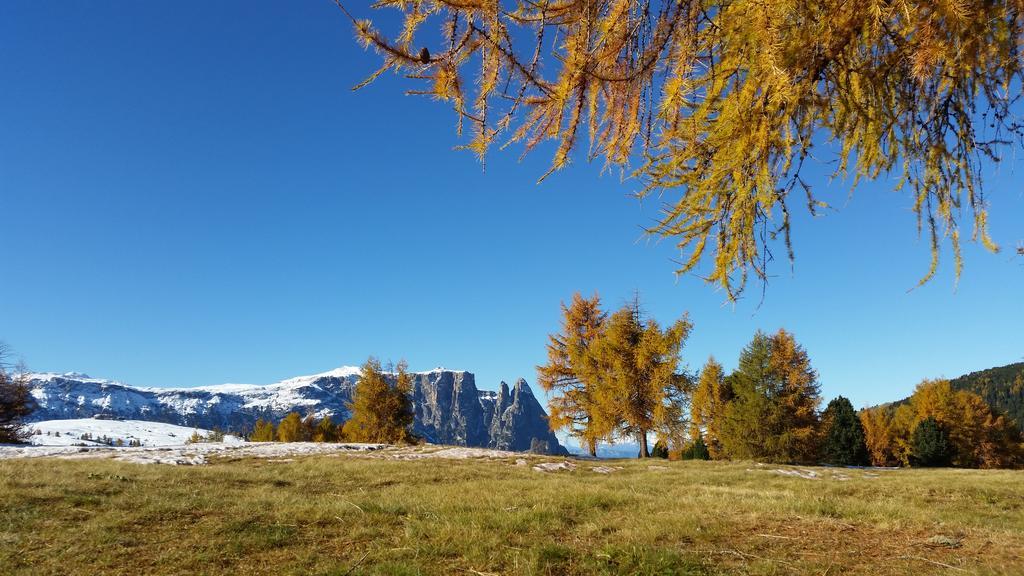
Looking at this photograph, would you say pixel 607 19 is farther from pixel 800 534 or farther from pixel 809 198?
pixel 800 534

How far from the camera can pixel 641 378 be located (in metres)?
24.8

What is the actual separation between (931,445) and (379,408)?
44.3 m

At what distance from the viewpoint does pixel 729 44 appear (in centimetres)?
375

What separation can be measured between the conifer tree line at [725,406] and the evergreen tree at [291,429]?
30839 millimetres

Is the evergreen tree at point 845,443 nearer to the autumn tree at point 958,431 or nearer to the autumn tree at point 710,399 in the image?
the autumn tree at point 958,431

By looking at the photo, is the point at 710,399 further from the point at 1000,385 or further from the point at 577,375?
the point at 1000,385

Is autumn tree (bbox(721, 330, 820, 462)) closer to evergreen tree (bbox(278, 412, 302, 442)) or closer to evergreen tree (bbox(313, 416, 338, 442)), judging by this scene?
evergreen tree (bbox(313, 416, 338, 442))

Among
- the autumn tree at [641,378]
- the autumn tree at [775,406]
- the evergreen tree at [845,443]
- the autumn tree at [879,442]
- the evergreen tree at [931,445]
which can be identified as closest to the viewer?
the autumn tree at [641,378]

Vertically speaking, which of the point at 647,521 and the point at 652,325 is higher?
the point at 652,325

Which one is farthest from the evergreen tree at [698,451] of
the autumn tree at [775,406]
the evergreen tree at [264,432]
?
the evergreen tree at [264,432]

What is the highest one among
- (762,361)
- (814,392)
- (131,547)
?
(762,361)

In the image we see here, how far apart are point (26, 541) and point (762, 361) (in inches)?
1333

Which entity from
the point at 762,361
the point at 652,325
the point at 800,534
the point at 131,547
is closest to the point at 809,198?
the point at 800,534

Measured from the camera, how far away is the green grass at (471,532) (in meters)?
4.53
